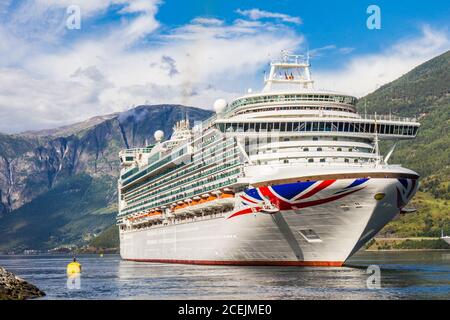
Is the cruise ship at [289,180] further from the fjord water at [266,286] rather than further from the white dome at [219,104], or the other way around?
the white dome at [219,104]

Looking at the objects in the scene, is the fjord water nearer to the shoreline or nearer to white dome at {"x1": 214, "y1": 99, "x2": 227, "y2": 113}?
the shoreline

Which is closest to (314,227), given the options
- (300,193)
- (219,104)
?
(300,193)

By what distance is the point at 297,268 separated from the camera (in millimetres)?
73062

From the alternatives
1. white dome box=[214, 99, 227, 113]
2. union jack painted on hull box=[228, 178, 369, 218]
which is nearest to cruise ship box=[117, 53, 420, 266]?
union jack painted on hull box=[228, 178, 369, 218]

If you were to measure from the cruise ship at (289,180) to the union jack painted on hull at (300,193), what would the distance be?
0.30 feet

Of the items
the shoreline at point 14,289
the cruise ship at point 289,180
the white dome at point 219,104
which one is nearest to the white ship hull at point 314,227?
the cruise ship at point 289,180

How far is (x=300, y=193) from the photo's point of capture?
2675 inches

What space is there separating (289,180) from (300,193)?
1669mm

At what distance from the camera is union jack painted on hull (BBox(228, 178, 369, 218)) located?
219 ft

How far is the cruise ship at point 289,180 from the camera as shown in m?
68.2

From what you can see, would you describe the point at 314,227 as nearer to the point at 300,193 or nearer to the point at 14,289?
the point at 300,193
